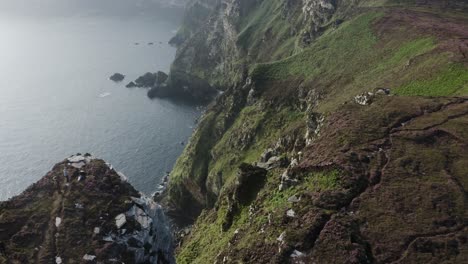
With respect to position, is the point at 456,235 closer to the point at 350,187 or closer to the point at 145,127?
the point at 350,187

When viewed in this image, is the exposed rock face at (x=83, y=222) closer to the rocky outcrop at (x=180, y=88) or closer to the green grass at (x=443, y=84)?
the green grass at (x=443, y=84)

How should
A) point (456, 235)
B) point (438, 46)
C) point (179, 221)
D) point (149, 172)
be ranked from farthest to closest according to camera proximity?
1. point (149, 172)
2. point (179, 221)
3. point (438, 46)
4. point (456, 235)

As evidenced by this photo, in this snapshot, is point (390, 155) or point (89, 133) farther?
point (89, 133)

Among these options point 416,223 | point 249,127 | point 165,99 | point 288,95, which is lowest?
point 165,99

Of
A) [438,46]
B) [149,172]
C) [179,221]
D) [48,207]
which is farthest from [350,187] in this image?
[149,172]

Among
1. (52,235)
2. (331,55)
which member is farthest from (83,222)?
(331,55)

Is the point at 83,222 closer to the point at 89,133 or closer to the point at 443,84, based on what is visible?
the point at 443,84
